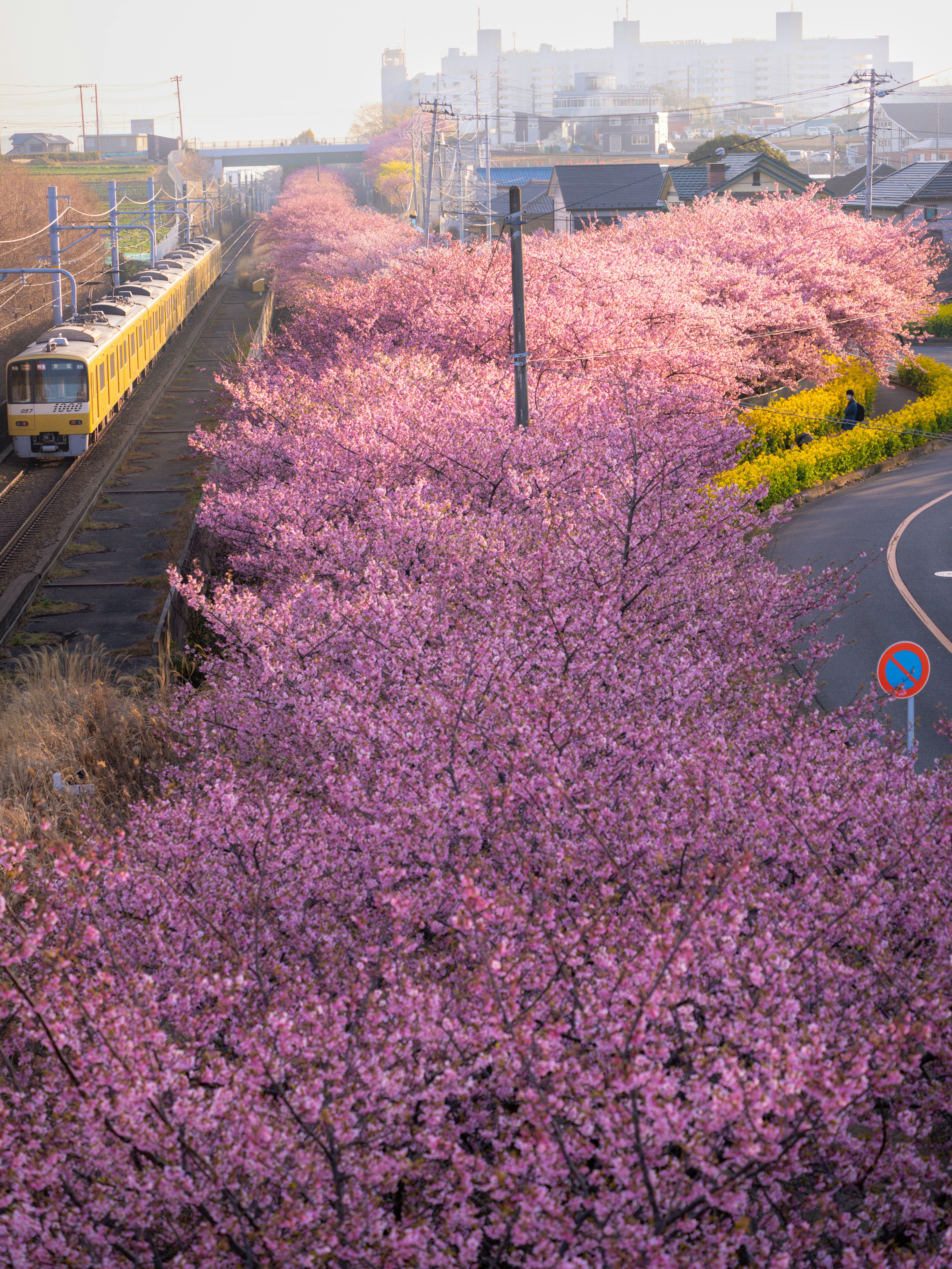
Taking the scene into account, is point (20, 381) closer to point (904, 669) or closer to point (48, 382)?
point (48, 382)

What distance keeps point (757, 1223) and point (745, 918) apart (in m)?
1.33

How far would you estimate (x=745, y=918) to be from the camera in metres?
5.31

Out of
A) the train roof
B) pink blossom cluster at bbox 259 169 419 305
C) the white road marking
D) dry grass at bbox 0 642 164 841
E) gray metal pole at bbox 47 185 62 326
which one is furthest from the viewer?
pink blossom cluster at bbox 259 169 419 305

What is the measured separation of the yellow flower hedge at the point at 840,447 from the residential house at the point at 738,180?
32942 mm

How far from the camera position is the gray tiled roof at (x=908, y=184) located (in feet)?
196

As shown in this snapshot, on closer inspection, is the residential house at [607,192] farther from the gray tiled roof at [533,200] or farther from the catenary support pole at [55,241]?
the catenary support pole at [55,241]

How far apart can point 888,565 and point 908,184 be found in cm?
5191

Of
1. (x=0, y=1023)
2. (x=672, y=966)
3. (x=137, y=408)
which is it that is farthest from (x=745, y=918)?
(x=137, y=408)

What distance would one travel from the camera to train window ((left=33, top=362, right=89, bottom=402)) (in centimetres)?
2655

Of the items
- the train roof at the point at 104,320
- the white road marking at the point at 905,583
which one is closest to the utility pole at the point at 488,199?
the train roof at the point at 104,320

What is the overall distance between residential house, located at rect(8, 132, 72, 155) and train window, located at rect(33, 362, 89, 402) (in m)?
111

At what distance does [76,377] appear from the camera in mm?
26906

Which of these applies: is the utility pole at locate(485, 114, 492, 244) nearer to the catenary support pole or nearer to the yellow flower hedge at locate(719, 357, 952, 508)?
the yellow flower hedge at locate(719, 357, 952, 508)

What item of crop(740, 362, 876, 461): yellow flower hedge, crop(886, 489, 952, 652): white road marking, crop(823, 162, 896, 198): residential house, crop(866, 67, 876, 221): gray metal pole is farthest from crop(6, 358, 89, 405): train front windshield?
crop(823, 162, 896, 198): residential house
